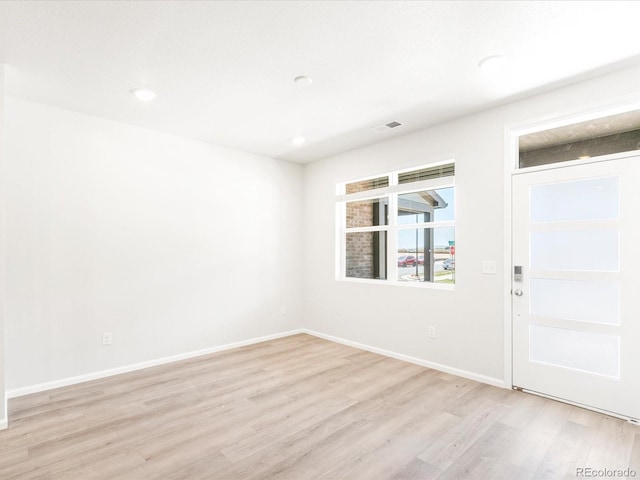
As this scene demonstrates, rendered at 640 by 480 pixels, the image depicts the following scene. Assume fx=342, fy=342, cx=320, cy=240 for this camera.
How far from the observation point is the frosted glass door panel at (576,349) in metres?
2.74

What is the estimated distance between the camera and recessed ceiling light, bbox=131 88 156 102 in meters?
3.01

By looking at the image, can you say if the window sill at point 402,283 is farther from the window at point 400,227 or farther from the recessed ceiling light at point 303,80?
the recessed ceiling light at point 303,80

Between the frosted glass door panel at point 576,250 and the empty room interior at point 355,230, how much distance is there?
0.02 m

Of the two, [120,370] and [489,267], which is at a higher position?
[489,267]

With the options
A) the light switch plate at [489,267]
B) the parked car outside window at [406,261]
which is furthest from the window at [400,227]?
the light switch plate at [489,267]

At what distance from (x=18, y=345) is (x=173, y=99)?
106 inches

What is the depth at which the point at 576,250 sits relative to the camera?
2.93 meters

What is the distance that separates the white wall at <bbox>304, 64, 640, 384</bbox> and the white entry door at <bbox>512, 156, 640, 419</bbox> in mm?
207

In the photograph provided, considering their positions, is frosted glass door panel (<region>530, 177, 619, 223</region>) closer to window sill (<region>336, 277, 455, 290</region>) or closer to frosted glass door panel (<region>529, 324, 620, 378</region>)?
frosted glass door panel (<region>529, 324, 620, 378</region>)

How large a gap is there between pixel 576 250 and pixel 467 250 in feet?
3.05

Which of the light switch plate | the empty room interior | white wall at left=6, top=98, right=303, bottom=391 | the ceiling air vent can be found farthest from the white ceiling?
the light switch plate

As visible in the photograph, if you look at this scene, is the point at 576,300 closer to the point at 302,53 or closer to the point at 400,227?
the point at 400,227

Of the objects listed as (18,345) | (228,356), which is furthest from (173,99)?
(228,356)

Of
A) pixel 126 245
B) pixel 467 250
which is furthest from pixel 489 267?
pixel 126 245
